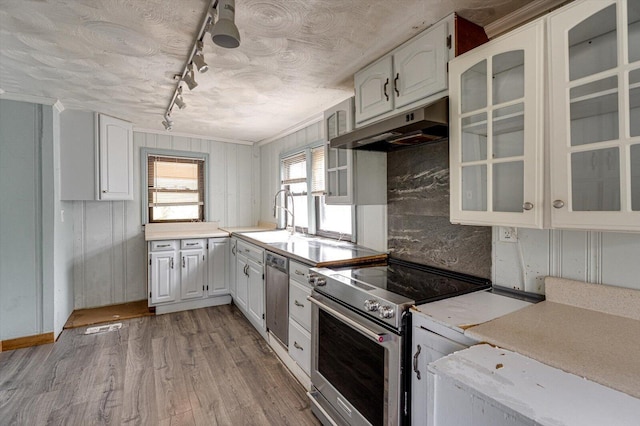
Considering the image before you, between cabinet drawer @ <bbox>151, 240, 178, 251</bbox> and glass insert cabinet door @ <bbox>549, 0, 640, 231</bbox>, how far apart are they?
3709 millimetres

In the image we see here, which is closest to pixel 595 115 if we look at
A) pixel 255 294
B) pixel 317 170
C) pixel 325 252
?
pixel 325 252

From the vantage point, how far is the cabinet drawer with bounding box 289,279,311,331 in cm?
220

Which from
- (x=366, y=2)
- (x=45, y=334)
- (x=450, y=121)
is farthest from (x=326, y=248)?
(x=45, y=334)

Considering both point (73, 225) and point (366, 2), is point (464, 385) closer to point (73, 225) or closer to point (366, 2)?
point (366, 2)

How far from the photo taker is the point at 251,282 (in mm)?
3301

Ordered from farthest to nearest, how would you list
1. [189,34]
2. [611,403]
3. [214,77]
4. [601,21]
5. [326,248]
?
[326,248], [214,77], [189,34], [601,21], [611,403]

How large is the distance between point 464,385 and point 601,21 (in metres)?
1.28

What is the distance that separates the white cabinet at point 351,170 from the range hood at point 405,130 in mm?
126

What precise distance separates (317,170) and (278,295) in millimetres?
1483

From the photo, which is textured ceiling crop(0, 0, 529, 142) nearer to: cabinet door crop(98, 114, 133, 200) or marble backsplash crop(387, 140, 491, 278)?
cabinet door crop(98, 114, 133, 200)

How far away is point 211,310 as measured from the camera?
3.91 meters

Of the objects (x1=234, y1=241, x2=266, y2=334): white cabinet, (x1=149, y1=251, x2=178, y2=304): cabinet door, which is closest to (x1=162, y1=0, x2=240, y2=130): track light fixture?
(x1=234, y1=241, x2=266, y2=334): white cabinet

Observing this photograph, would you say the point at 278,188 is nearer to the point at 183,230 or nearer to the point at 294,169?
the point at 294,169

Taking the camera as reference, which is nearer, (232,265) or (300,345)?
(300,345)
